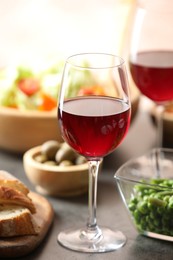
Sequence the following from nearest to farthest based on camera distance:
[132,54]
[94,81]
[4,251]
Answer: [4,251], [132,54], [94,81]

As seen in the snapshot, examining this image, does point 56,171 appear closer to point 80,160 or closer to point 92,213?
point 80,160

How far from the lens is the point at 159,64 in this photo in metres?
2.11

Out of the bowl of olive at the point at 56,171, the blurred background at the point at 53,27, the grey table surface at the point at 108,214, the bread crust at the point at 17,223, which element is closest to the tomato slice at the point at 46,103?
the grey table surface at the point at 108,214

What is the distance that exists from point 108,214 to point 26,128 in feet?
1.59

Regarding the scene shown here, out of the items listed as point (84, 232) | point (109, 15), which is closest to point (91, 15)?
point (109, 15)

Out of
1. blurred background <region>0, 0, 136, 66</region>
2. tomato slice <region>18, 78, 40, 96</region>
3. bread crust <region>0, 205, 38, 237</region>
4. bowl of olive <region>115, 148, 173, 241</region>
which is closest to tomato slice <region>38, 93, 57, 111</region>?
tomato slice <region>18, 78, 40, 96</region>

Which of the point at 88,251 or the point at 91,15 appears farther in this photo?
the point at 91,15

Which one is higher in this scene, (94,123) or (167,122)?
(94,123)

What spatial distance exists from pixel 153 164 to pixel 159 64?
0.31 m

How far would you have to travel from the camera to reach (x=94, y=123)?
1.56 m

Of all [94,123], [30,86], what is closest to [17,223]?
[94,123]

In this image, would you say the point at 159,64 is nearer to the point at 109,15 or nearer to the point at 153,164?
the point at 153,164

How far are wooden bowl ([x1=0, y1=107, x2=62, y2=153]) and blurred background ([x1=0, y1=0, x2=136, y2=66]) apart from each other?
5.88ft

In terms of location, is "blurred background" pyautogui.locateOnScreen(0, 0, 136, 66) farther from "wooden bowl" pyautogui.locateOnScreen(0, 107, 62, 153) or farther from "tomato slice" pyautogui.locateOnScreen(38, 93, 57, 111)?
"wooden bowl" pyautogui.locateOnScreen(0, 107, 62, 153)
